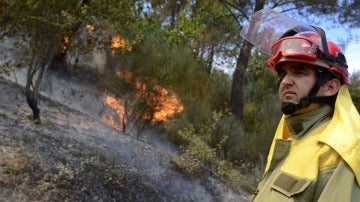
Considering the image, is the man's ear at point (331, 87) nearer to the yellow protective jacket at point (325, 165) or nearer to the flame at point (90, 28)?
the yellow protective jacket at point (325, 165)

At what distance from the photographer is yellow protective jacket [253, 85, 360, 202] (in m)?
1.47

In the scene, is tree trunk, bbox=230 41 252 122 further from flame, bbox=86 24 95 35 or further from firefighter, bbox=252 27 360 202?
firefighter, bbox=252 27 360 202

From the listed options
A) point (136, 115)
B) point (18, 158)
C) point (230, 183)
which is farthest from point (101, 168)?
point (136, 115)

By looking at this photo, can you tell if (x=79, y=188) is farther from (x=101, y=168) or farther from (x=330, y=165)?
(x=330, y=165)

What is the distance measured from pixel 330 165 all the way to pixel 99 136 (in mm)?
6491

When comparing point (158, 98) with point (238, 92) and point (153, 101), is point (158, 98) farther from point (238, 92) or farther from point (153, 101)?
point (238, 92)

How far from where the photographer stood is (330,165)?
1.52 m

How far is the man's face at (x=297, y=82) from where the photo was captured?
1865 millimetres

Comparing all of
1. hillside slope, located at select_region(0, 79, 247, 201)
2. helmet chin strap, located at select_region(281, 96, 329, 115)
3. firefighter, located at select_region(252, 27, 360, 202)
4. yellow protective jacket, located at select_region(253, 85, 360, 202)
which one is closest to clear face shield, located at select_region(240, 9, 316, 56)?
firefighter, located at select_region(252, 27, 360, 202)

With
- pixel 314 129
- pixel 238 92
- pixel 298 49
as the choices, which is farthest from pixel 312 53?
pixel 238 92

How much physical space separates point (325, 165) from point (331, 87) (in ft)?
1.52

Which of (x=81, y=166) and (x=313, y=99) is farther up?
(x=313, y=99)

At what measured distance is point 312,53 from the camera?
185cm

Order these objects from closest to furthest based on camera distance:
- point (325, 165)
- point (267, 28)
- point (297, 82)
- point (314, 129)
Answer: point (325, 165), point (314, 129), point (297, 82), point (267, 28)
